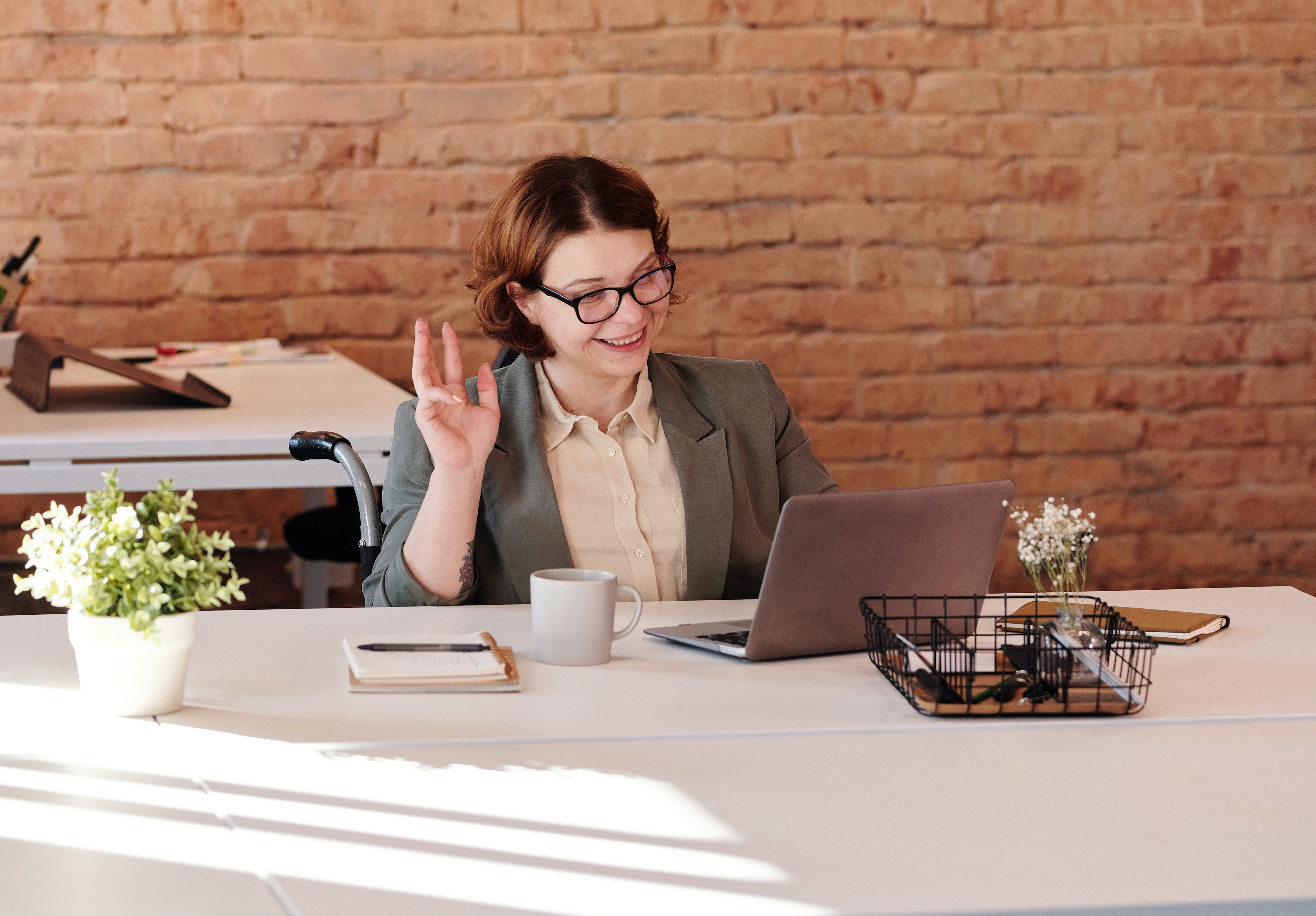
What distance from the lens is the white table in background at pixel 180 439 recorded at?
84.4 inches

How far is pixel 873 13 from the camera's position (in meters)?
3.81

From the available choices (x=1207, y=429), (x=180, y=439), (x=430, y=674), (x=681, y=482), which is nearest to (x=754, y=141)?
(x=1207, y=429)

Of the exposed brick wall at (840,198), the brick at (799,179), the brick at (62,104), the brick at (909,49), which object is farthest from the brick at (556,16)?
the brick at (62,104)

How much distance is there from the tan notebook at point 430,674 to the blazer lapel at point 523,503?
354 mm

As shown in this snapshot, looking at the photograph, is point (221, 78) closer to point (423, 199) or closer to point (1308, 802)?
point (423, 199)

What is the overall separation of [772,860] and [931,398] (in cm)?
322

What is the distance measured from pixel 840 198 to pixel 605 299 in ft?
7.49

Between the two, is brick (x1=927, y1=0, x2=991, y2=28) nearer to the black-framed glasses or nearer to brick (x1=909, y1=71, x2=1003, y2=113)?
brick (x1=909, y1=71, x2=1003, y2=113)

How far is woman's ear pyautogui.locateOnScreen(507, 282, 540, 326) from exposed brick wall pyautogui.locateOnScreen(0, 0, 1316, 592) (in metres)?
2.02

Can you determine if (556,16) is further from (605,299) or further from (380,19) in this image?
(605,299)

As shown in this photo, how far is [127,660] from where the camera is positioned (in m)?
1.12

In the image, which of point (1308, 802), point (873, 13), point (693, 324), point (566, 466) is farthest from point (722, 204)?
point (1308, 802)

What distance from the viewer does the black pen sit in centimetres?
130

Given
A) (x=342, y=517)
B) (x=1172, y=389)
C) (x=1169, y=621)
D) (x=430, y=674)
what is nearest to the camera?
(x=430, y=674)
